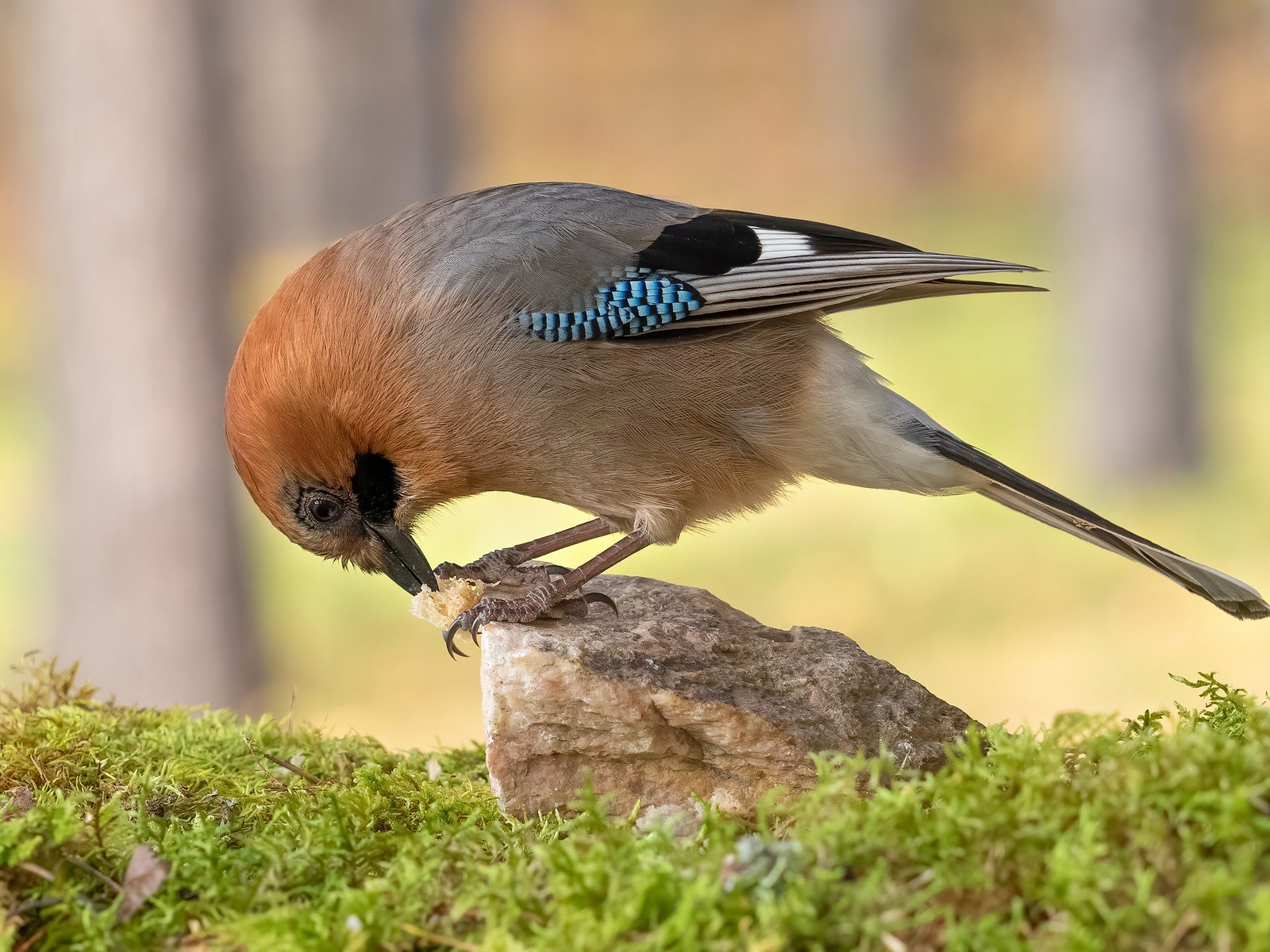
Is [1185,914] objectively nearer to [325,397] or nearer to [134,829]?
[134,829]

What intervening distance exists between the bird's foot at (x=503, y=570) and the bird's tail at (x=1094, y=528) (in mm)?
1376

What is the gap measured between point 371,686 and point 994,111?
83.1 ft

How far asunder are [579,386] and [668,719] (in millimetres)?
1165

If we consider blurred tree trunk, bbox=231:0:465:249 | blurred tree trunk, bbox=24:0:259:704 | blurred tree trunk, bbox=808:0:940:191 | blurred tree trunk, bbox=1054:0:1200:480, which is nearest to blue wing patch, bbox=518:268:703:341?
blurred tree trunk, bbox=24:0:259:704

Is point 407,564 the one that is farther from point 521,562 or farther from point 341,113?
point 341,113

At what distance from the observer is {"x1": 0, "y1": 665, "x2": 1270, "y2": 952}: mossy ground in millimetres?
2449

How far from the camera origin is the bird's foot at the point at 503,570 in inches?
185

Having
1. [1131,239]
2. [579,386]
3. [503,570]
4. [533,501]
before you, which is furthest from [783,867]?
[533,501]

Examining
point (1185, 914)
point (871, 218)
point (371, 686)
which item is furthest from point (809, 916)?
point (871, 218)

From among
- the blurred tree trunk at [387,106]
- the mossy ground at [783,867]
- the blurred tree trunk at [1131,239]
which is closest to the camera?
the mossy ground at [783,867]

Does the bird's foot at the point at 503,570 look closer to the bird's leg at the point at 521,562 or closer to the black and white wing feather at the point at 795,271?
the bird's leg at the point at 521,562

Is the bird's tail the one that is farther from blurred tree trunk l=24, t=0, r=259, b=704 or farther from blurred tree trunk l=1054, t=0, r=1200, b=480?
blurred tree trunk l=1054, t=0, r=1200, b=480

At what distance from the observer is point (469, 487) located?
14.6 ft

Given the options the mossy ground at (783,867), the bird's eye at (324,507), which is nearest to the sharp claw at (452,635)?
the bird's eye at (324,507)
